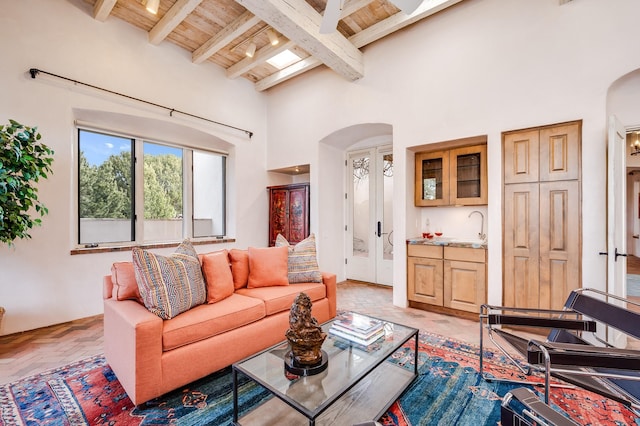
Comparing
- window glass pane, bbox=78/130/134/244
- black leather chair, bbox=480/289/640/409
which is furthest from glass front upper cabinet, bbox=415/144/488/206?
window glass pane, bbox=78/130/134/244

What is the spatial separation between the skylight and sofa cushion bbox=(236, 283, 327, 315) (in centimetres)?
348

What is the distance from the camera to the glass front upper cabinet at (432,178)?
3.71 m

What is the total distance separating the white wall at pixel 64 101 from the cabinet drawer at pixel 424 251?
3.73 m

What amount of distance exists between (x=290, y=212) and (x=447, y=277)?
9.20 ft

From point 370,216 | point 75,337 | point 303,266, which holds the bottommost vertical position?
point 75,337

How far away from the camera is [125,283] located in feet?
7.00

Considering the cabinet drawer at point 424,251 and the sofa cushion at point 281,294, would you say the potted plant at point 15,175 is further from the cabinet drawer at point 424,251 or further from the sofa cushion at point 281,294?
the cabinet drawer at point 424,251

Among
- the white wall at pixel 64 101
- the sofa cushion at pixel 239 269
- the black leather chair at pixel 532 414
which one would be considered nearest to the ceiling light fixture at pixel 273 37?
the white wall at pixel 64 101

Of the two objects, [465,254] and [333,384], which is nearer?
[333,384]

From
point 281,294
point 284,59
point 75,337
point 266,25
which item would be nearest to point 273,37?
point 266,25

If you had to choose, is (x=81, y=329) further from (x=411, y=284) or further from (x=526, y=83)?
(x=526, y=83)

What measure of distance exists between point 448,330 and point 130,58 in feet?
17.0

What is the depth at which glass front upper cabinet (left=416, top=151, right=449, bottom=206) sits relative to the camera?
371 cm

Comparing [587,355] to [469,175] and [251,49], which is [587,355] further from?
[251,49]
